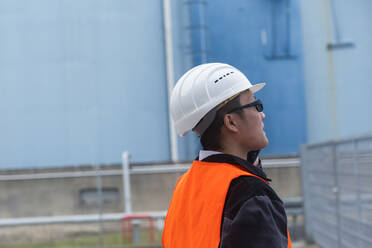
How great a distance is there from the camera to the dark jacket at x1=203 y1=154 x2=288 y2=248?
5.55 ft

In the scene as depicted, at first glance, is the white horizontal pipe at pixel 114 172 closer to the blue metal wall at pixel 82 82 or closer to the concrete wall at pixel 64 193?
the concrete wall at pixel 64 193

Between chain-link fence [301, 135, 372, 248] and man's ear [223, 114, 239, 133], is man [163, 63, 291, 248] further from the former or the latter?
chain-link fence [301, 135, 372, 248]

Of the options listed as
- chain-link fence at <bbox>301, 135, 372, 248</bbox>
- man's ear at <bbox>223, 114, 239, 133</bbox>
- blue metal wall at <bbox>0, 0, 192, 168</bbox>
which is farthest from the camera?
blue metal wall at <bbox>0, 0, 192, 168</bbox>

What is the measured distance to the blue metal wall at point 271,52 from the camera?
15.8 meters

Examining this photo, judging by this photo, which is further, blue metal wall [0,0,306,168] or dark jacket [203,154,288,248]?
blue metal wall [0,0,306,168]

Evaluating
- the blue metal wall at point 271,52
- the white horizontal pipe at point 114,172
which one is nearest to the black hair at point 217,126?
the white horizontal pipe at point 114,172

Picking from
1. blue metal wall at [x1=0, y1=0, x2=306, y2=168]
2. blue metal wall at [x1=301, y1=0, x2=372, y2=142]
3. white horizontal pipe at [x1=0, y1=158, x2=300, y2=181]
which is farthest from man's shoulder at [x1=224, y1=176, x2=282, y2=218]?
blue metal wall at [x1=301, y1=0, x2=372, y2=142]

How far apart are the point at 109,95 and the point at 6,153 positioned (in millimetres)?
2869

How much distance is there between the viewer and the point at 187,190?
2.03 metres

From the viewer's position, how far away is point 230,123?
1976 millimetres

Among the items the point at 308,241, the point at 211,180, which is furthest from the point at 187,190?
the point at 308,241

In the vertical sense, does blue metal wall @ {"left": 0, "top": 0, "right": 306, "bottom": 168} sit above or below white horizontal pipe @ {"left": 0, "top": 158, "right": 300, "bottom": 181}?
above

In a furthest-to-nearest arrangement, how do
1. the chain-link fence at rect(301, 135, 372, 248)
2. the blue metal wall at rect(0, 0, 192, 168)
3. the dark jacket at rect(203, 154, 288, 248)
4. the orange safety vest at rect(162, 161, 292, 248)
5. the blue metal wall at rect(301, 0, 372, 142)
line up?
the blue metal wall at rect(301, 0, 372, 142), the blue metal wall at rect(0, 0, 192, 168), the chain-link fence at rect(301, 135, 372, 248), the orange safety vest at rect(162, 161, 292, 248), the dark jacket at rect(203, 154, 288, 248)

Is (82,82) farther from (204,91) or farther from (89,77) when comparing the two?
(204,91)
